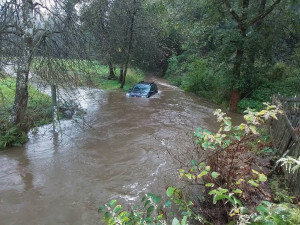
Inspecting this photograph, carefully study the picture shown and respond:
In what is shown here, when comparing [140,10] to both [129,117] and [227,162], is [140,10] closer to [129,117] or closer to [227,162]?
[129,117]

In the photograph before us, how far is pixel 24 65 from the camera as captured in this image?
7.36m

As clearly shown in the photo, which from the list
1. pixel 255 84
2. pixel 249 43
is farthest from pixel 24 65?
pixel 255 84

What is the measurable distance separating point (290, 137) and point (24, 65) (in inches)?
288

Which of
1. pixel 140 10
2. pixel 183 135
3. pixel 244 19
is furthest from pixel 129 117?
pixel 140 10

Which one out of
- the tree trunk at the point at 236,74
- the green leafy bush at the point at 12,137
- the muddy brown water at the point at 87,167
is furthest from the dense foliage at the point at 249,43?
the green leafy bush at the point at 12,137

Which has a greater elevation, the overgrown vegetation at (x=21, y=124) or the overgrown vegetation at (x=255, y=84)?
the overgrown vegetation at (x=255, y=84)

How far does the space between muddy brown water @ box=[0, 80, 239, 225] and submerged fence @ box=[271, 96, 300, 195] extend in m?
2.41

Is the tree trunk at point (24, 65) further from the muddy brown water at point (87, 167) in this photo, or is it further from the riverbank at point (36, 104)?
the muddy brown water at point (87, 167)

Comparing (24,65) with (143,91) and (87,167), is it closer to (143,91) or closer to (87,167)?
(87,167)

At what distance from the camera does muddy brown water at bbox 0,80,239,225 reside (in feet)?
17.0

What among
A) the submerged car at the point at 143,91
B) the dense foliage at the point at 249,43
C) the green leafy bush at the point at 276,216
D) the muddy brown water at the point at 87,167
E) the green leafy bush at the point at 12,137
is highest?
the dense foliage at the point at 249,43

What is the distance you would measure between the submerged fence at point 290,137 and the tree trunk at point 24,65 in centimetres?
691

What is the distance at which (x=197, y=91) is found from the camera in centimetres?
1997

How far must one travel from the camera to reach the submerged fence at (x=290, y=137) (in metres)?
4.36
